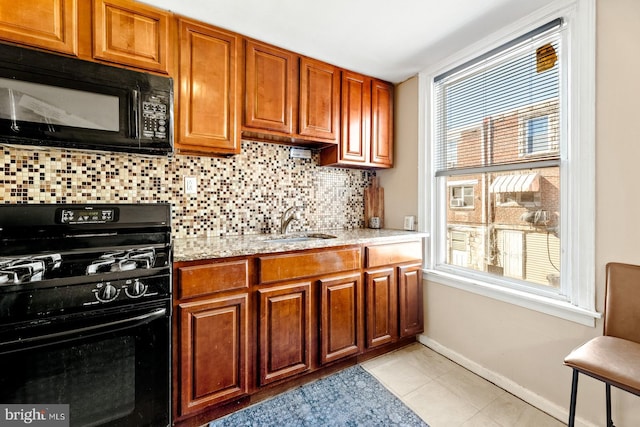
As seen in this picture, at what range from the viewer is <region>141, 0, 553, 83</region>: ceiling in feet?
5.24

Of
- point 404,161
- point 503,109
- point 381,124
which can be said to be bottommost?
point 404,161

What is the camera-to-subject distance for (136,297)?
4.16 ft

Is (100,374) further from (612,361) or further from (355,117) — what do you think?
(355,117)

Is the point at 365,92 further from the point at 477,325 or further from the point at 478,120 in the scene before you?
the point at 477,325

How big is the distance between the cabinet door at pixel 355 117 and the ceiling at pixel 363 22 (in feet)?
0.77

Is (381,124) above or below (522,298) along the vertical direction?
above

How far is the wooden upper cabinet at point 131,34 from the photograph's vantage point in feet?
4.78

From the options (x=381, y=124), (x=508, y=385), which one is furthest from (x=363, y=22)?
(x=508, y=385)

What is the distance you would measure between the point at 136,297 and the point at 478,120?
2.41m

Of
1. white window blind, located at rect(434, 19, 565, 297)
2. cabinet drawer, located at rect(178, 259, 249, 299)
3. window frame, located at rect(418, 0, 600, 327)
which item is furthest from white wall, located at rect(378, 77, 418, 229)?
cabinet drawer, located at rect(178, 259, 249, 299)

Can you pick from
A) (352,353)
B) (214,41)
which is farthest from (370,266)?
(214,41)

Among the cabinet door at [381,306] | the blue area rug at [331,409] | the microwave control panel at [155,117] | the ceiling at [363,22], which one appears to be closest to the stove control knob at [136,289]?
the microwave control panel at [155,117]

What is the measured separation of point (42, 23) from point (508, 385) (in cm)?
323

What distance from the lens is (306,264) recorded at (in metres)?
1.79
